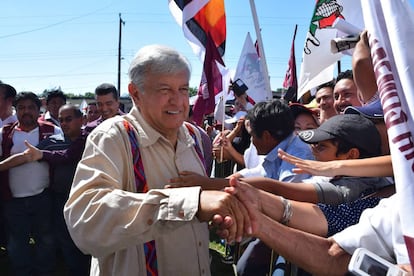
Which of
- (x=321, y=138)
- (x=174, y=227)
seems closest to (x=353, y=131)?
(x=321, y=138)

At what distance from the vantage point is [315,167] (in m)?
1.73

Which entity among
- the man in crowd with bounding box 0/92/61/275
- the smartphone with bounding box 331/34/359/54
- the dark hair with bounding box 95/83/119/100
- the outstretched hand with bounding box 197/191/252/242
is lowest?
the man in crowd with bounding box 0/92/61/275

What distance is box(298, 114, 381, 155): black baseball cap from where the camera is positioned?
1.91 meters

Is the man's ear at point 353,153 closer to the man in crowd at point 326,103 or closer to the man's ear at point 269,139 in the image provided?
the man's ear at point 269,139

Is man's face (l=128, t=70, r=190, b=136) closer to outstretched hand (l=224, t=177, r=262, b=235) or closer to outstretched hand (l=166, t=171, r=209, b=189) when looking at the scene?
outstretched hand (l=166, t=171, r=209, b=189)

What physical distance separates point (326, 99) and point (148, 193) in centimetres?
300

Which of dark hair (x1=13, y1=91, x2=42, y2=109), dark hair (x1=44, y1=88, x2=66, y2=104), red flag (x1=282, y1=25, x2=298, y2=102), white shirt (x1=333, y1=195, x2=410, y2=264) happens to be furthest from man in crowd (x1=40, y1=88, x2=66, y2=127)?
white shirt (x1=333, y1=195, x2=410, y2=264)

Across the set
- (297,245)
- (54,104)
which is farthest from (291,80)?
(297,245)

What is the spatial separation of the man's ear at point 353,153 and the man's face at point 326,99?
2.00m

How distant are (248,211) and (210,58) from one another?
315 centimetres

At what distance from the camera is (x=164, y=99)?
1.72 m

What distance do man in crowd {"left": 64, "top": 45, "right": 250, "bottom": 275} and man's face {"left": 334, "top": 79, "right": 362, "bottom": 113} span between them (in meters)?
1.86

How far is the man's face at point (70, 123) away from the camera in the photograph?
152 inches

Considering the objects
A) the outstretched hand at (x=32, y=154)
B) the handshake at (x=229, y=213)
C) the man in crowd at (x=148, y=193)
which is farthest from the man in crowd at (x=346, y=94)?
the outstretched hand at (x=32, y=154)
